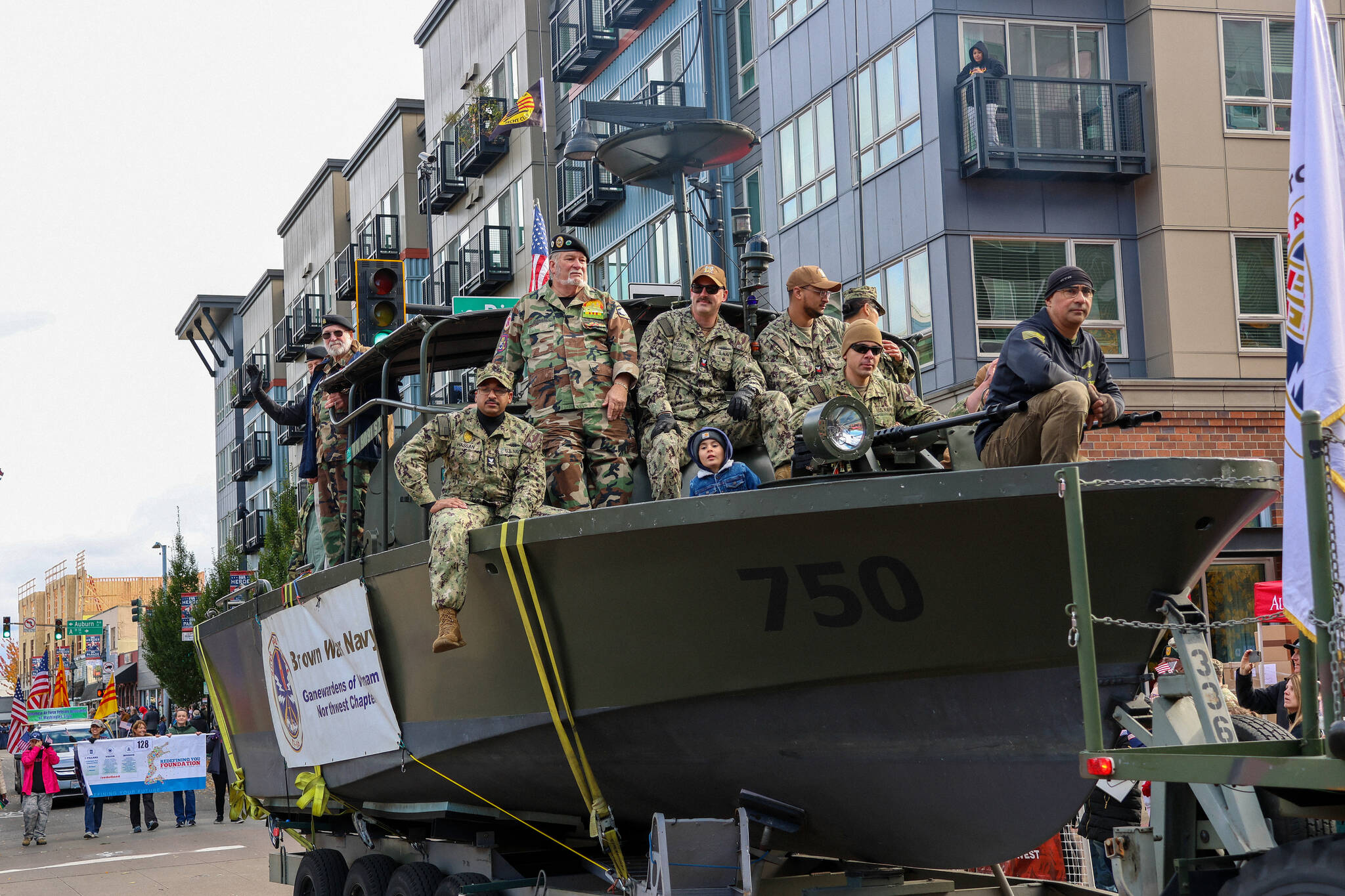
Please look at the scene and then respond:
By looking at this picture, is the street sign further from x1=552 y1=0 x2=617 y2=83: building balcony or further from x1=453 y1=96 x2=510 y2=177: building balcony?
x1=552 y1=0 x2=617 y2=83: building balcony

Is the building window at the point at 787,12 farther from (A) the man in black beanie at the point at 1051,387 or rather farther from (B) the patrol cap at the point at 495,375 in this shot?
(A) the man in black beanie at the point at 1051,387

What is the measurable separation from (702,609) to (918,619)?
90 cm

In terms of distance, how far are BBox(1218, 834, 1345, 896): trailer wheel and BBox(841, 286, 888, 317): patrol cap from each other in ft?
15.2

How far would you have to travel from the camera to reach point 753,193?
26125 millimetres

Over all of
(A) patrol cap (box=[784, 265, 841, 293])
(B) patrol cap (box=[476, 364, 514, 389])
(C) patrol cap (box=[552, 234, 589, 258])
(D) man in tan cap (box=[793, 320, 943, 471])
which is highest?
(C) patrol cap (box=[552, 234, 589, 258])

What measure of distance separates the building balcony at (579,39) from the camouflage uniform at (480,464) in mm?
22362

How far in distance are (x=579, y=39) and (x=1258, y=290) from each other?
14516 millimetres

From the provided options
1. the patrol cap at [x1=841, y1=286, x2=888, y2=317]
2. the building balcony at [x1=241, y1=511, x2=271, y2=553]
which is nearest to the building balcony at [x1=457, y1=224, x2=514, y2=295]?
the building balcony at [x1=241, y1=511, x2=271, y2=553]

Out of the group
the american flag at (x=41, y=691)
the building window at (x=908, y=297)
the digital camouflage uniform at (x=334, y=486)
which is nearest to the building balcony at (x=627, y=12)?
the building window at (x=908, y=297)

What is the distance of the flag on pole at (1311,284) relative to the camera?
4672 mm

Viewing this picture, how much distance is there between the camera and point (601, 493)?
775 cm

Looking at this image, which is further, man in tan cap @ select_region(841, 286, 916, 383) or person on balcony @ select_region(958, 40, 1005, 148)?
person on balcony @ select_region(958, 40, 1005, 148)

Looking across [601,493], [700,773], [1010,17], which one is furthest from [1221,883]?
[1010,17]

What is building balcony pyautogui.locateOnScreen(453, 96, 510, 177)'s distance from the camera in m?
32.7
